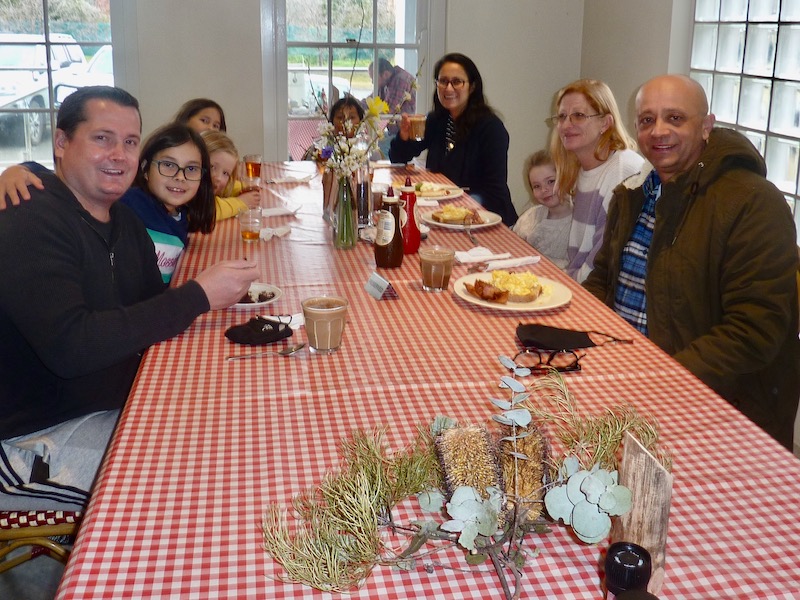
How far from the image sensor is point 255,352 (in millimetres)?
Answer: 1620

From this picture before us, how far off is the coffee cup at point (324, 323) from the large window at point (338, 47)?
349 cm

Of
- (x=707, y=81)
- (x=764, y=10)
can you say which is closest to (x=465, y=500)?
(x=764, y=10)

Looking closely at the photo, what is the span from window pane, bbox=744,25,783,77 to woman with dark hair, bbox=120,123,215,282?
2194 millimetres

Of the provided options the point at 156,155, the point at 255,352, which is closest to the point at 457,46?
the point at 156,155

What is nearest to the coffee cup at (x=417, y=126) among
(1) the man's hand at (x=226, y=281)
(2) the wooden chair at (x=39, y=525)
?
(1) the man's hand at (x=226, y=281)

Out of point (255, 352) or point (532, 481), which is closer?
point (532, 481)

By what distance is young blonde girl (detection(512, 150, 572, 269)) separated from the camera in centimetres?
327

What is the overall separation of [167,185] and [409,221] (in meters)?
0.75

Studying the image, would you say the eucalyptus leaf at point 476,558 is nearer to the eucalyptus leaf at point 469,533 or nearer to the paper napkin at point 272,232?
the eucalyptus leaf at point 469,533

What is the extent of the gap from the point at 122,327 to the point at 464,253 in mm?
1061

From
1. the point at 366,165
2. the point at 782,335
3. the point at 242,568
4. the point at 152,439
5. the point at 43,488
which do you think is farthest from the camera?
the point at 366,165

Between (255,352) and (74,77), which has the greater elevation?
(74,77)

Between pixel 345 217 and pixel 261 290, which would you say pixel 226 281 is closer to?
pixel 261 290

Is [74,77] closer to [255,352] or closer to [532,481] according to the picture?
[255,352]
